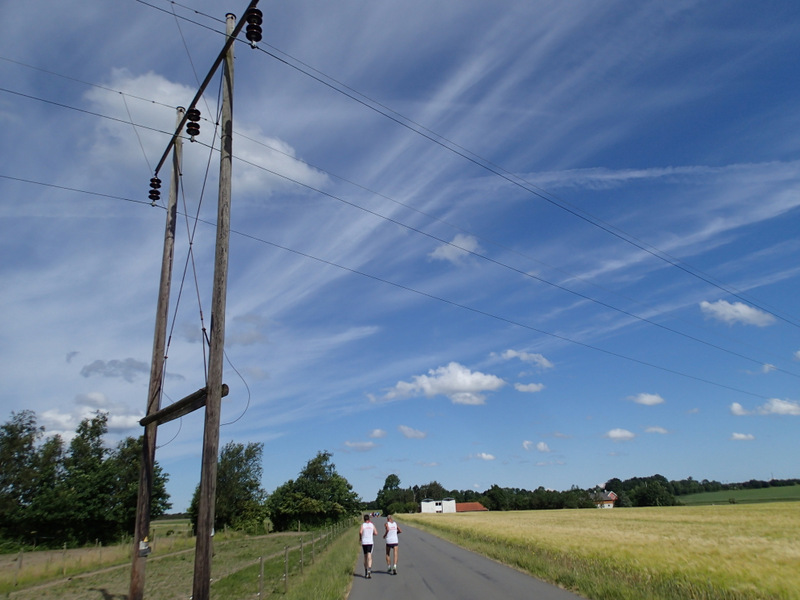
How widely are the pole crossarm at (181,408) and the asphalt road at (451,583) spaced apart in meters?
6.03

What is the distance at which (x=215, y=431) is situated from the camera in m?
7.82

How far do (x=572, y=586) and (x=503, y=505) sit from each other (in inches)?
5760

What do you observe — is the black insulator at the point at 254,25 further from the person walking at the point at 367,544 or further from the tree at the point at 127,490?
the tree at the point at 127,490

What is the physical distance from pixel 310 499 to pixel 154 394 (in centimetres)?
5756

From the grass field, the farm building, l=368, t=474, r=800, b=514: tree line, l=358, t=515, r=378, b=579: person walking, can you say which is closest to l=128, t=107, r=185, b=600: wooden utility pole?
the grass field

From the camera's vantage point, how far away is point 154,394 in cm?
1145

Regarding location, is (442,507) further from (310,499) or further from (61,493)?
(61,493)

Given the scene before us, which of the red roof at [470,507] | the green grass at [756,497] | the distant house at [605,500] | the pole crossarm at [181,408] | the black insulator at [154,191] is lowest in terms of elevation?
the red roof at [470,507]

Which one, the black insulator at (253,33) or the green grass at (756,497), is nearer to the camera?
the black insulator at (253,33)

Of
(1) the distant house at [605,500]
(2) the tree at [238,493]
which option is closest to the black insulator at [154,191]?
(2) the tree at [238,493]

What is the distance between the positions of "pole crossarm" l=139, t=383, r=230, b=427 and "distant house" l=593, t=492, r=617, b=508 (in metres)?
147

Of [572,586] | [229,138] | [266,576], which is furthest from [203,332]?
[266,576]

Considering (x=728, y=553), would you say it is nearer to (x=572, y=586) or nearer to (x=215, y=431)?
(x=572, y=586)

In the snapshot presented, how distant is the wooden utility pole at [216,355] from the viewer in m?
7.56
